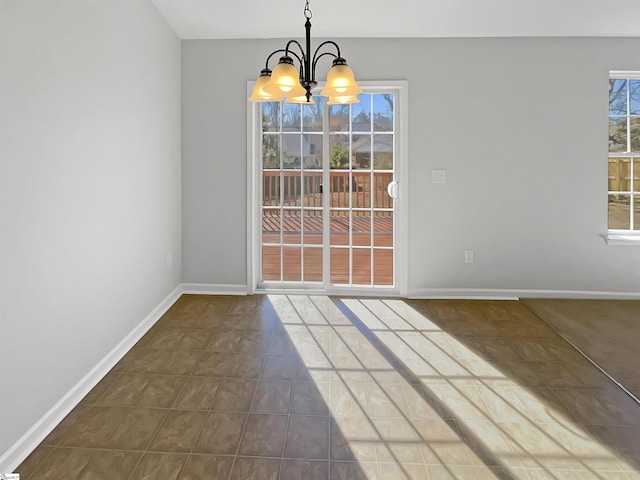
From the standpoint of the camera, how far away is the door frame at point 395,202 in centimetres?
416

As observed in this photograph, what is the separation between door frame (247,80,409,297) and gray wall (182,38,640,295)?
68 mm

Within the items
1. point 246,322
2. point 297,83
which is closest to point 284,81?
point 297,83

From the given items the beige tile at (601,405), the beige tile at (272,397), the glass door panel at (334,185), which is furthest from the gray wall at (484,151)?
the beige tile at (272,397)

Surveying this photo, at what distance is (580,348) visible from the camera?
3.02m

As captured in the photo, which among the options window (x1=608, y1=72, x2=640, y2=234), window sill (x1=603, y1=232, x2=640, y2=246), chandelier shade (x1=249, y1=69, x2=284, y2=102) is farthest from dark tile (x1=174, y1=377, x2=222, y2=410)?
window (x1=608, y1=72, x2=640, y2=234)

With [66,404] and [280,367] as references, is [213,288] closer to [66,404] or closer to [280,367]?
[280,367]

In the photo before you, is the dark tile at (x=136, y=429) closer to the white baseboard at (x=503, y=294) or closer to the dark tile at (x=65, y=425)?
the dark tile at (x=65, y=425)

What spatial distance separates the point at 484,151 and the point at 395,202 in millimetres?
946

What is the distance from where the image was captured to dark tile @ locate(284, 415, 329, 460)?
1891 mm

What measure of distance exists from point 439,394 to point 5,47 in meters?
2.58

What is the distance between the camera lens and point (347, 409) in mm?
2252

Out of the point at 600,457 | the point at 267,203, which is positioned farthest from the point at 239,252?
the point at 600,457

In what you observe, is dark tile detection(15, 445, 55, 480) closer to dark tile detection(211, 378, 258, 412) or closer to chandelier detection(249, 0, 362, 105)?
dark tile detection(211, 378, 258, 412)

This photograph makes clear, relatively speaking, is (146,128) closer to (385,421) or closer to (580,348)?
(385,421)
